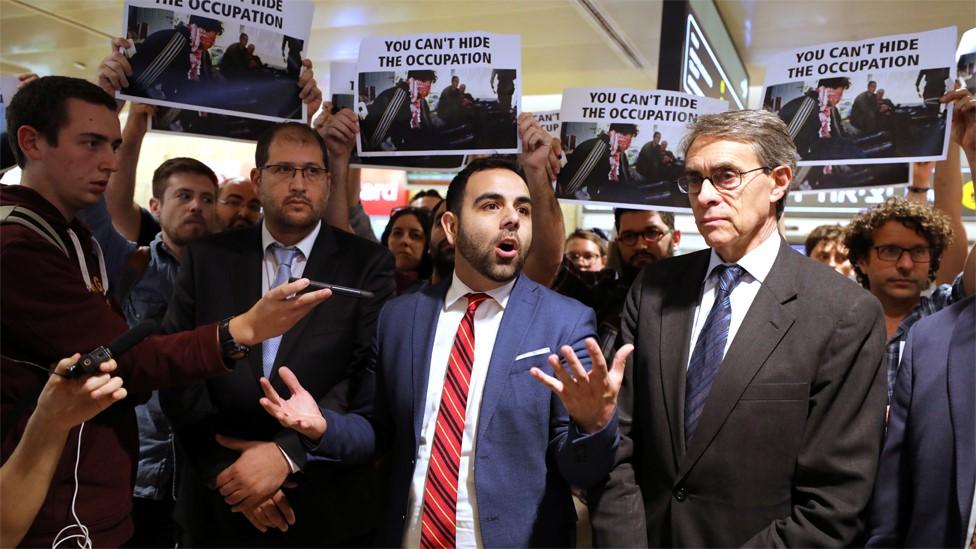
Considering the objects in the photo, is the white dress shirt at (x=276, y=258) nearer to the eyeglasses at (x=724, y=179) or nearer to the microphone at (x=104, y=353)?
the microphone at (x=104, y=353)

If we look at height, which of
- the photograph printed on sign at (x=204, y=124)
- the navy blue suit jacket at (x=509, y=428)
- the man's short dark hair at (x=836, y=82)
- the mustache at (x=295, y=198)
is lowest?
the navy blue suit jacket at (x=509, y=428)

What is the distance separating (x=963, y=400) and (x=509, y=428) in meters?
1.08

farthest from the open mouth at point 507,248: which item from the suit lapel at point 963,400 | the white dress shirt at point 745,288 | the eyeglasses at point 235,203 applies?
the eyeglasses at point 235,203

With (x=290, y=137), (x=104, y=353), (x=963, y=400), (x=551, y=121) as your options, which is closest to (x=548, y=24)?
(x=551, y=121)

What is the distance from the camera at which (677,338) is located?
1976mm

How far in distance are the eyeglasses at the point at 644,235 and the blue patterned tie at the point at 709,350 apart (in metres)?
1.14

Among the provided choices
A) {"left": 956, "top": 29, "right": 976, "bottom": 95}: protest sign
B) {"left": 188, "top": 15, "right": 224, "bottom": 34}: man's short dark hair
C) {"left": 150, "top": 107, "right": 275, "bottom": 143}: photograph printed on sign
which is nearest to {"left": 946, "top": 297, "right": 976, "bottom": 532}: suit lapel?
{"left": 956, "top": 29, "right": 976, "bottom": 95}: protest sign

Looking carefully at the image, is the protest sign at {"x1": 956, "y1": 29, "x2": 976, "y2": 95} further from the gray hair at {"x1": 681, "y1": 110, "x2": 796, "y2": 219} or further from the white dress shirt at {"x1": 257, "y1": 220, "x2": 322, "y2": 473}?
the white dress shirt at {"x1": 257, "y1": 220, "x2": 322, "y2": 473}

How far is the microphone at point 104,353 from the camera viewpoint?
5.37 feet

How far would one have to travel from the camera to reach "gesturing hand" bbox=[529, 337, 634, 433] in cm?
174

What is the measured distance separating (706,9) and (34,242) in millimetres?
3483

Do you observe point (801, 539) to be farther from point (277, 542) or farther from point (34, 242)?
point (34, 242)

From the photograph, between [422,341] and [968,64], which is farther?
[968,64]

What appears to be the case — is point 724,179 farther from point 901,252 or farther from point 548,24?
point 548,24
